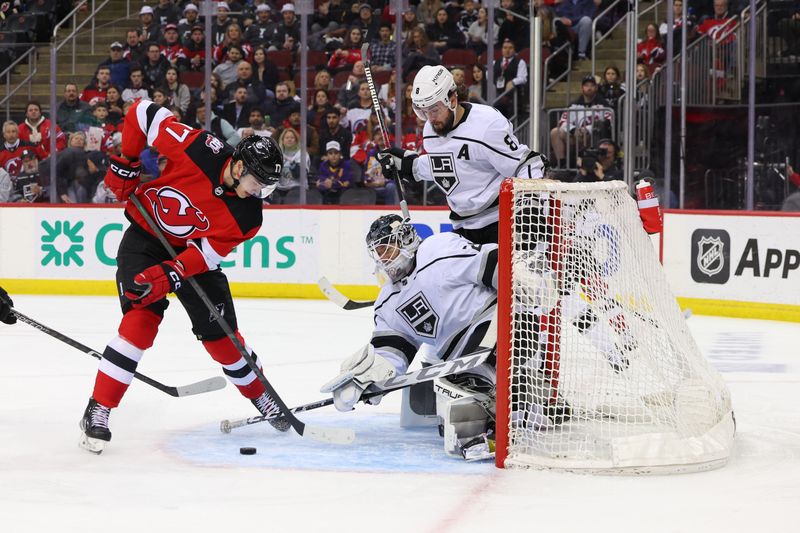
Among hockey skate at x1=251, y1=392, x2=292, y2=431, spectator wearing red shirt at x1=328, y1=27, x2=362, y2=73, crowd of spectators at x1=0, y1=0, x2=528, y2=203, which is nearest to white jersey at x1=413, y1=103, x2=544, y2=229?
hockey skate at x1=251, y1=392, x2=292, y2=431

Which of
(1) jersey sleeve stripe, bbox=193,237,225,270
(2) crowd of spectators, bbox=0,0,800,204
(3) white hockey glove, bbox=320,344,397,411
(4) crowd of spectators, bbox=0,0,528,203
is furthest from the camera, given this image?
(4) crowd of spectators, bbox=0,0,528,203

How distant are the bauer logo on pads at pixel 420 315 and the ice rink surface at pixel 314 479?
366 millimetres

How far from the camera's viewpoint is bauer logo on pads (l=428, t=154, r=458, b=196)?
14.7ft

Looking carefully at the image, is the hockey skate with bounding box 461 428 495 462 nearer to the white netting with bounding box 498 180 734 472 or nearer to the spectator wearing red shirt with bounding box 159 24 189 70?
the white netting with bounding box 498 180 734 472

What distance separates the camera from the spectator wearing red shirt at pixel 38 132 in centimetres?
933

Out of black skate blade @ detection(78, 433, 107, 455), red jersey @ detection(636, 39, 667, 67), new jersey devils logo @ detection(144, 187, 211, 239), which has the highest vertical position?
red jersey @ detection(636, 39, 667, 67)

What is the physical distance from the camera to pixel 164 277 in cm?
379

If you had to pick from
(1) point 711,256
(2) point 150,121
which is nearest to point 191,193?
(2) point 150,121

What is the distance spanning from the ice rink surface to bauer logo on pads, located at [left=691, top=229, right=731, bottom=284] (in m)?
2.70

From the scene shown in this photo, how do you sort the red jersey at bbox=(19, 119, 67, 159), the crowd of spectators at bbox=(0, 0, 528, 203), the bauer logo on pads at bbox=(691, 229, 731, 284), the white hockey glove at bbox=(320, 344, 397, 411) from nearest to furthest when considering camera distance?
the white hockey glove at bbox=(320, 344, 397, 411) → the bauer logo on pads at bbox=(691, 229, 731, 284) → the crowd of spectators at bbox=(0, 0, 528, 203) → the red jersey at bbox=(19, 119, 67, 159)

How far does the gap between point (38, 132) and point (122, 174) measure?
5.78 m

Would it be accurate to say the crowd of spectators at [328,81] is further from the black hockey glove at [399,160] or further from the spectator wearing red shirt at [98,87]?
the black hockey glove at [399,160]

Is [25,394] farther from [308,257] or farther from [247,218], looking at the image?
[308,257]

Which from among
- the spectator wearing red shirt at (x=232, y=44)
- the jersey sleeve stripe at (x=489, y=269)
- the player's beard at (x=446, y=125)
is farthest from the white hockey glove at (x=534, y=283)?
the spectator wearing red shirt at (x=232, y=44)
